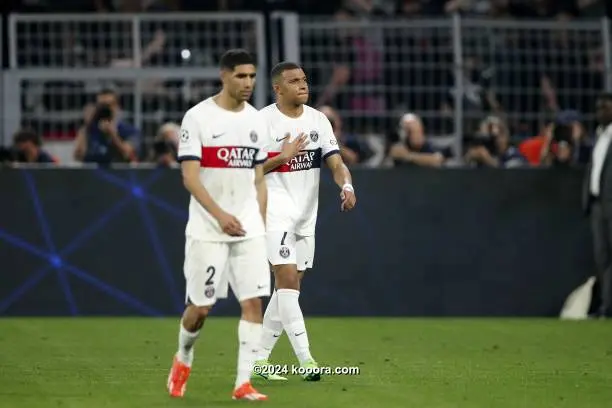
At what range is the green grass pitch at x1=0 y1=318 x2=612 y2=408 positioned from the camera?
1103 cm

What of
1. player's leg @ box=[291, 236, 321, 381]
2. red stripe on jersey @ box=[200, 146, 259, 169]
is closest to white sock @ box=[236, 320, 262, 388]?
red stripe on jersey @ box=[200, 146, 259, 169]

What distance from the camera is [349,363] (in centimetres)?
1358

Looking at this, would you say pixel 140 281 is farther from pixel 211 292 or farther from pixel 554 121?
pixel 211 292

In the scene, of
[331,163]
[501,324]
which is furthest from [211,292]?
[501,324]

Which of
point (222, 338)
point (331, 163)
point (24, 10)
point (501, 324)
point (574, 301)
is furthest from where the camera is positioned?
point (24, 10)

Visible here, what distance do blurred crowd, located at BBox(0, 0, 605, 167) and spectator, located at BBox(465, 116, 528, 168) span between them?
0.04ft

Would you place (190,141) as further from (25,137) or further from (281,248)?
(25,137)

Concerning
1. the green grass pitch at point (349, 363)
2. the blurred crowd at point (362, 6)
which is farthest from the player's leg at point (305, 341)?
the blurred crowd at point (362, 6)

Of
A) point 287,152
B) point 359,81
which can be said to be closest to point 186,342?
point 287,152

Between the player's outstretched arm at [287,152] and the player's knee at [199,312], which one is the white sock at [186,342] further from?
the player's outstretched arm at [287,152]

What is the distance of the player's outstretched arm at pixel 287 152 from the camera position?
1228cm

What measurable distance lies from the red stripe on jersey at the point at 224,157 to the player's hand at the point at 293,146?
1462 millimetres

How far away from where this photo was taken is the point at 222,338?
16156mm

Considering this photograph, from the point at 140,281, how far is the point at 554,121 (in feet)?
17.5
